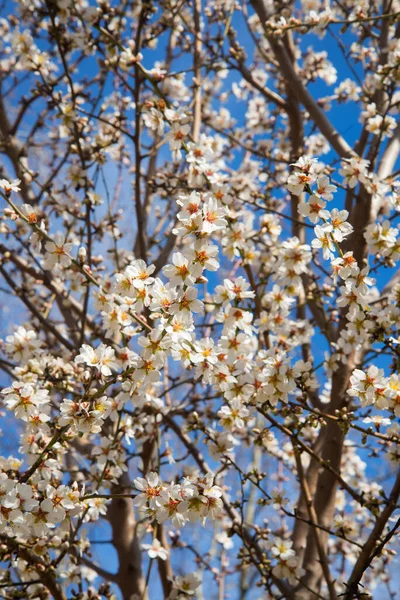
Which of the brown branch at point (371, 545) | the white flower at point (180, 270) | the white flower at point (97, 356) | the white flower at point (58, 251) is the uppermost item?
the white flower at point (58, 251)

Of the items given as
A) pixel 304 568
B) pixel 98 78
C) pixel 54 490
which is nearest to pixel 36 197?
pixel 98 78

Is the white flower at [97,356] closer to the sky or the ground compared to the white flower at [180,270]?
closer to the ground

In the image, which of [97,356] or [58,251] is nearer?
[97,356]

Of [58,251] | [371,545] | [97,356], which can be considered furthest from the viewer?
[58,251]

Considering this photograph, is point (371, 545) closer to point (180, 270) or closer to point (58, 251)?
point (180, 270)

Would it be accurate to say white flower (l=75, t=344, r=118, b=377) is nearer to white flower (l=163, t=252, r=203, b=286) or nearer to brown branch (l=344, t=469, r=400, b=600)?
white flower (l=163, t=252, r=203, b=286)

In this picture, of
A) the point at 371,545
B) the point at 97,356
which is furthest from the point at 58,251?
the point at 371,545

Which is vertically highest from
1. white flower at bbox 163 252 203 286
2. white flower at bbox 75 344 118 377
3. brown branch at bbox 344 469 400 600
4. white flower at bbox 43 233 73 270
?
white flower at bbox 43 233 73 270

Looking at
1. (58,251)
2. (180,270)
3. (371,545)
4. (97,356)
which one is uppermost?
(58,251)

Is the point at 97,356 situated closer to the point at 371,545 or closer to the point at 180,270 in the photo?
the point at 180,270

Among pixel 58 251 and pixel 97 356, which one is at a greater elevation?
pixel 58 251

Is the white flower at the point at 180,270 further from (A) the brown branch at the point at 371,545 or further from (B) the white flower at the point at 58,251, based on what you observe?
(A) the brown branch at the point at 371,545

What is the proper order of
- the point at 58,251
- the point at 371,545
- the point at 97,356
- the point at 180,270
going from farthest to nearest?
the point at 58,251 < the point at 371,545 < the point at 97,356 < the point at 180,270

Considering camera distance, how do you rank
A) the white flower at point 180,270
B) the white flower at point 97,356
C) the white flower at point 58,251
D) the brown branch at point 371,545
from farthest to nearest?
the white flower at point 58,251
the brown branch at point 371,545
the white flower at point 97,356
the white flower at point 180,270
